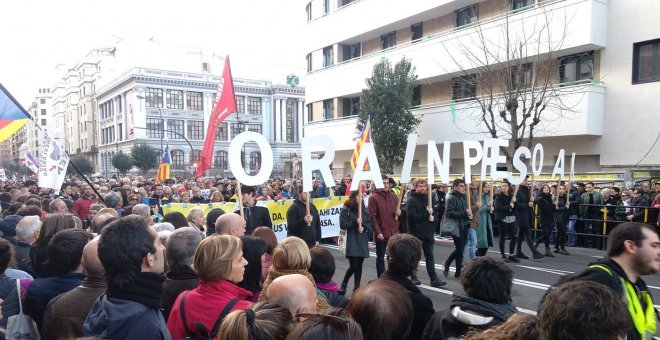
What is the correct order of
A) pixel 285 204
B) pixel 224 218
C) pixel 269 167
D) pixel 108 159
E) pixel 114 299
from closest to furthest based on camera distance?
pixel 114 299 → pixel 224 218 → pixel 269 167 → pixel 285 204 → pixel 108 159

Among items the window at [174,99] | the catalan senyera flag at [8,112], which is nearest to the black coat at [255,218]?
the catalan senyera flag at [8,112]

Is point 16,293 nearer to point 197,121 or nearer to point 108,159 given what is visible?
point 197,121

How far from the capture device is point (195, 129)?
7638 centimetres

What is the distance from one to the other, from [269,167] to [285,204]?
4.49m

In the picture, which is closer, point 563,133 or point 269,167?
point 269,167

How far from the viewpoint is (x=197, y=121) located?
7588cm

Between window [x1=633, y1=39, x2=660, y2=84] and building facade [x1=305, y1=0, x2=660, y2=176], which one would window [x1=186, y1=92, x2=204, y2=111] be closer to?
building facade [x1=305, y1=0, x2=660, y2=176]

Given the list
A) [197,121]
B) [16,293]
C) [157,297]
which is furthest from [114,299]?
[197,121]

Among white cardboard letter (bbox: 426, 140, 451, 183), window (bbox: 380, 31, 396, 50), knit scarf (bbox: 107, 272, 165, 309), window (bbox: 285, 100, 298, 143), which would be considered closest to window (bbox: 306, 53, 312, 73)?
window (bbox: 380, 31, 396, 50)

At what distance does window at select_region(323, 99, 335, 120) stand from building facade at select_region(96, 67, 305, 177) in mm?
33991

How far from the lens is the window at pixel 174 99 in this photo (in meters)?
73.2

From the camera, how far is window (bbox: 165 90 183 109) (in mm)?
73250

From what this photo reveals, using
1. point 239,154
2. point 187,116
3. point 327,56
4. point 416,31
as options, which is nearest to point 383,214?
point 239,154

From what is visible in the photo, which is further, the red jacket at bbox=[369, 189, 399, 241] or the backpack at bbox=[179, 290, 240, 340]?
the red jacket at bbox=[369, 189, 399, 241]
